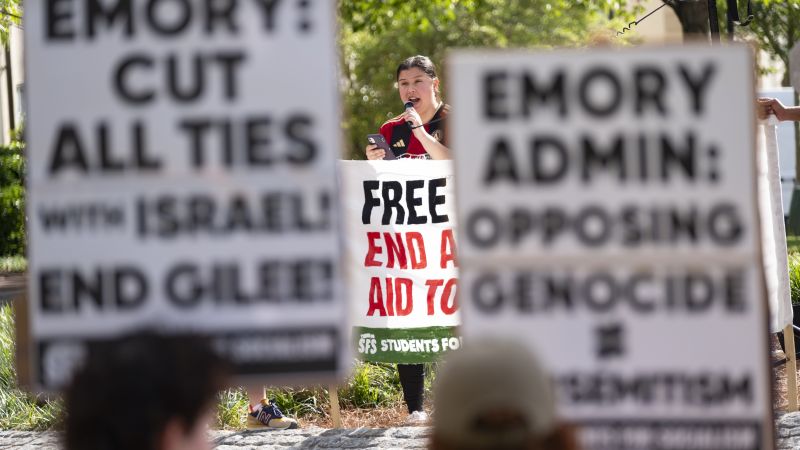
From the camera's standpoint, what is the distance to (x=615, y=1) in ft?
60.0

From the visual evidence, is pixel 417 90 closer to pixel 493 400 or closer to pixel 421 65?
pixel 421 65

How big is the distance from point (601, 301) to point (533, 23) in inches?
1182

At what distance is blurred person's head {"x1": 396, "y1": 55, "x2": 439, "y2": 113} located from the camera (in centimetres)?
693

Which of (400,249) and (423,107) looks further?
(400,249)

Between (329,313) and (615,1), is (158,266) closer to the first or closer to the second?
(329,313)

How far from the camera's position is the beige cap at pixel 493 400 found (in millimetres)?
2260

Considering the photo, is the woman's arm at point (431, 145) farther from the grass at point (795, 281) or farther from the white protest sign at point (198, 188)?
the white protest sign at point (198, 188)

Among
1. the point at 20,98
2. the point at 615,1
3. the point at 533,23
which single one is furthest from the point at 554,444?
the point at 533,23

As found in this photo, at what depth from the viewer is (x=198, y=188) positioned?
3035 millimetres

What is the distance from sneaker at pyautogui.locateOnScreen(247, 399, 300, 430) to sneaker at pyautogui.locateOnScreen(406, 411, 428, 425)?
60 cm

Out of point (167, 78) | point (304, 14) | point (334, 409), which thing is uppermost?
point (304, 14)

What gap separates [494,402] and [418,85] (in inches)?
188

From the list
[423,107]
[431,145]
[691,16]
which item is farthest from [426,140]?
[691,16]

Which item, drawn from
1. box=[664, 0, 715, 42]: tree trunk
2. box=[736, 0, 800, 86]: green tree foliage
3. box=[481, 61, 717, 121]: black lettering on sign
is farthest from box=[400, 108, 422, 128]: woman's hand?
box=[736, 0, 800, 86]: green tree foliage
